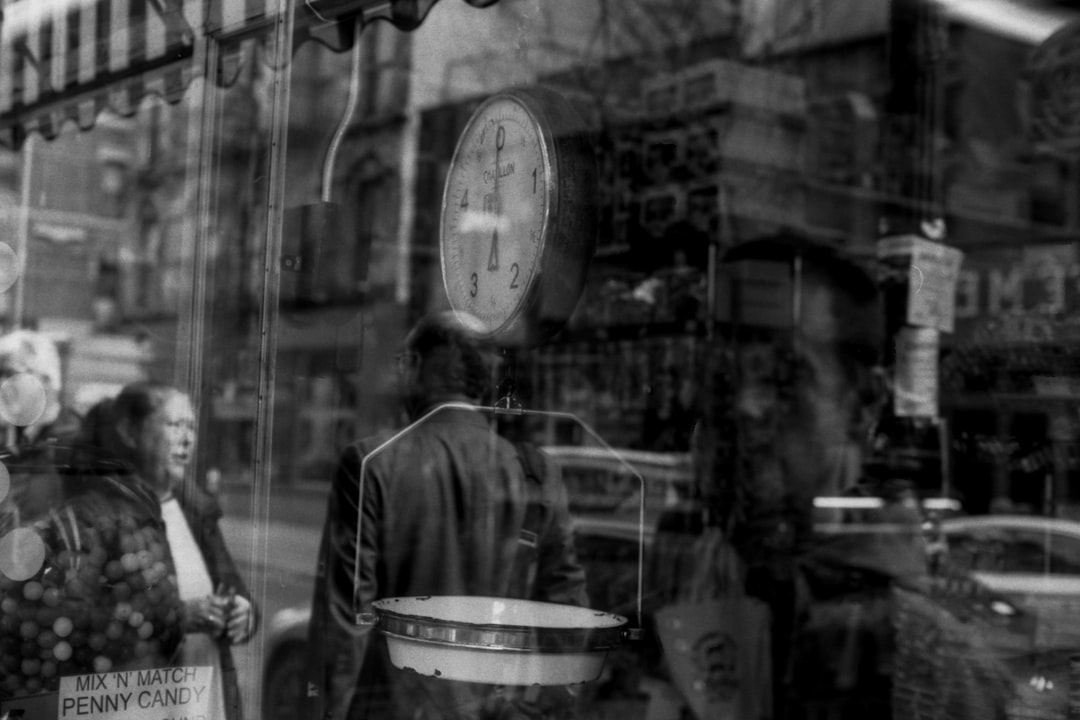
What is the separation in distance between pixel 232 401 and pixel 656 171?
1.95m

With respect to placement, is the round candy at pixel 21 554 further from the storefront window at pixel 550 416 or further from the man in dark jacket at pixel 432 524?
the man in dark jacket at pixel 432 524

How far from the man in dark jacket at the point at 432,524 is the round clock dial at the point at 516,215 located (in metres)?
0.34

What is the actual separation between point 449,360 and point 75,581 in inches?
42.6

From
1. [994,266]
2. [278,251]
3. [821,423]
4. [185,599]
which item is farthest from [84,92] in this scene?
[994,266]

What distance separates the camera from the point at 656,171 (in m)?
4.58

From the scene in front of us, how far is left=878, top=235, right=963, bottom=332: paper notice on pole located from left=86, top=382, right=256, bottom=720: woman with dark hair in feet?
7.57

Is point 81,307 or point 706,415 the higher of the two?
point 81,307

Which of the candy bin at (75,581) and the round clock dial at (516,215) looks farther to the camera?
the round clock dial at (516,215)

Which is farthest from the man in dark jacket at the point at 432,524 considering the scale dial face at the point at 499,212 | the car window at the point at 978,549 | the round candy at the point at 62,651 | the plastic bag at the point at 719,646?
the car window at the point at 978,549

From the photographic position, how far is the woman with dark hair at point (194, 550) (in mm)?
2496

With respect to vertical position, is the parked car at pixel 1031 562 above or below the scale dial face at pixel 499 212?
below

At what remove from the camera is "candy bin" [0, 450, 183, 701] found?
7.02 feet

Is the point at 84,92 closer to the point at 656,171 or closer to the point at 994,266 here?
the point at 656,171

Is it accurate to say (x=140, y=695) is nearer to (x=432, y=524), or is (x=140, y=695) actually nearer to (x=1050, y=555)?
(x=432, y=524)
